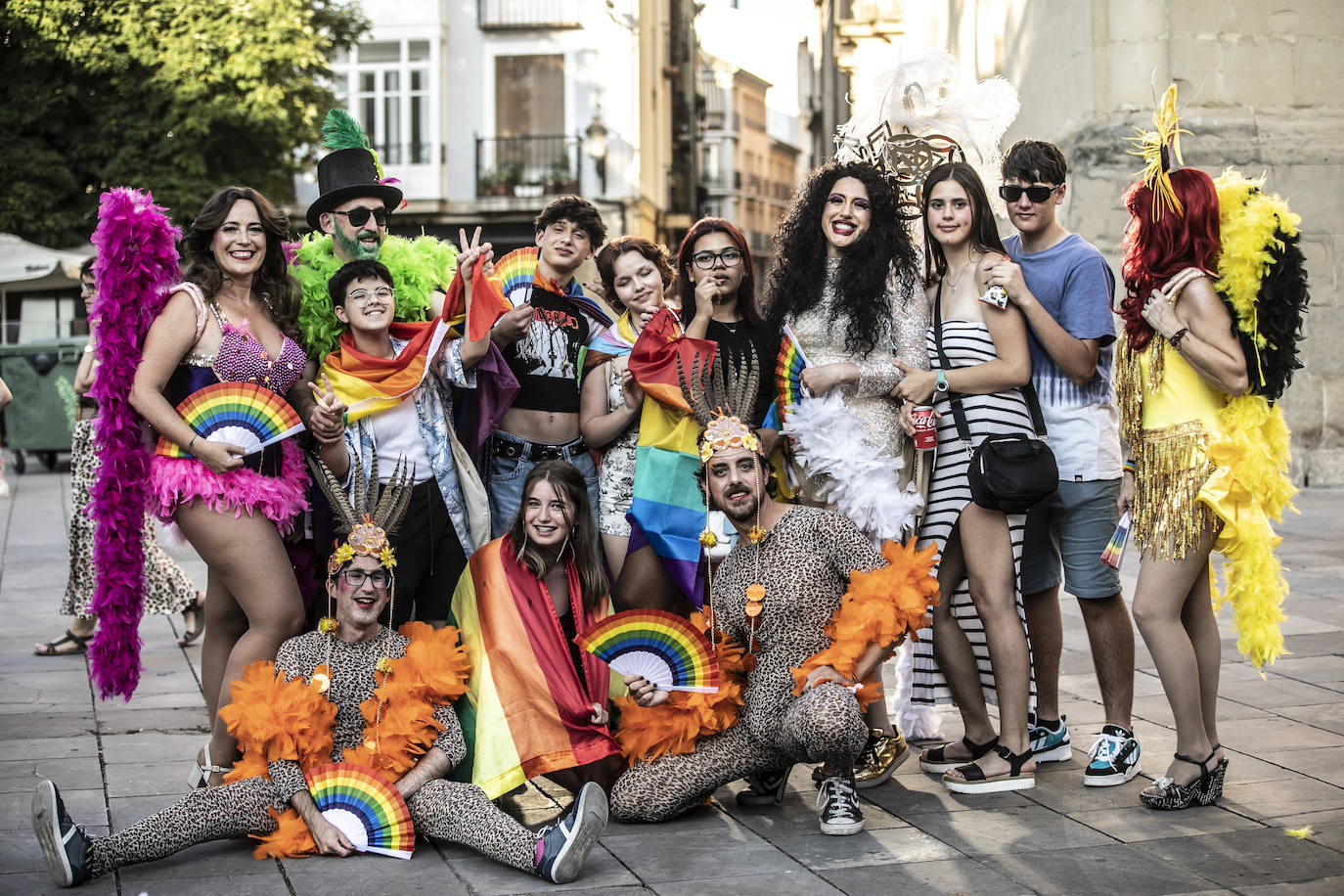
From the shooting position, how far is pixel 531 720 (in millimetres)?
4328

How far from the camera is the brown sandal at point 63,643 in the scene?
6805 mm

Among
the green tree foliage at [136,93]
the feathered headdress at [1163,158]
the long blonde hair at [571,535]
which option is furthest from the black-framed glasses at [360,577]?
the green tree foliage at [136,93]

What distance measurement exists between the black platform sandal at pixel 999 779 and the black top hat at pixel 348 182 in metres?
2.70

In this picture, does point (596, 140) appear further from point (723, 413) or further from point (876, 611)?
point (876, 611)

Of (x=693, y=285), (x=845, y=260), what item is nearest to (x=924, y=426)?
(x=845, y=260)

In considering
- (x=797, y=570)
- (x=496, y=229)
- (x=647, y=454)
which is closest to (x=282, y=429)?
(x=647, y=454)

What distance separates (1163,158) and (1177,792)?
188 cm

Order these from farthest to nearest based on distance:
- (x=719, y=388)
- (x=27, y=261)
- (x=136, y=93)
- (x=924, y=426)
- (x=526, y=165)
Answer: (x=526, y=165) < (x=136, y=93) < (x=27, y=261) < (x=719, y=388) < (x=924, y=426)

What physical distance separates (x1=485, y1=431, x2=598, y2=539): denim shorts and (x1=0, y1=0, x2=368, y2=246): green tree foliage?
59.4 ft

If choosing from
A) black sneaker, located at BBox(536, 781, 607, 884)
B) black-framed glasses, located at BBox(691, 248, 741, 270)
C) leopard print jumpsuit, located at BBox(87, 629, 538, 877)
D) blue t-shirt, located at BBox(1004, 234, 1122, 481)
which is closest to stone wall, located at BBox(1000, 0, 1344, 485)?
blue t-shirt, located at BBox(1004, 234, 1122, 481)

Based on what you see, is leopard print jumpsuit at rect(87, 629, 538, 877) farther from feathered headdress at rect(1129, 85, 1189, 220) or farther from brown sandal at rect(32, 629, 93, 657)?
A: brown sandal at rect(32, 629, 93, 657)

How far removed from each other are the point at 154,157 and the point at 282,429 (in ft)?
63.3

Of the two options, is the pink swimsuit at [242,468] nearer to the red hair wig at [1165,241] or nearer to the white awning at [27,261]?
the red hair wig at [1165,241]

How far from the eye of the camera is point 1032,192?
4543 millimetres
